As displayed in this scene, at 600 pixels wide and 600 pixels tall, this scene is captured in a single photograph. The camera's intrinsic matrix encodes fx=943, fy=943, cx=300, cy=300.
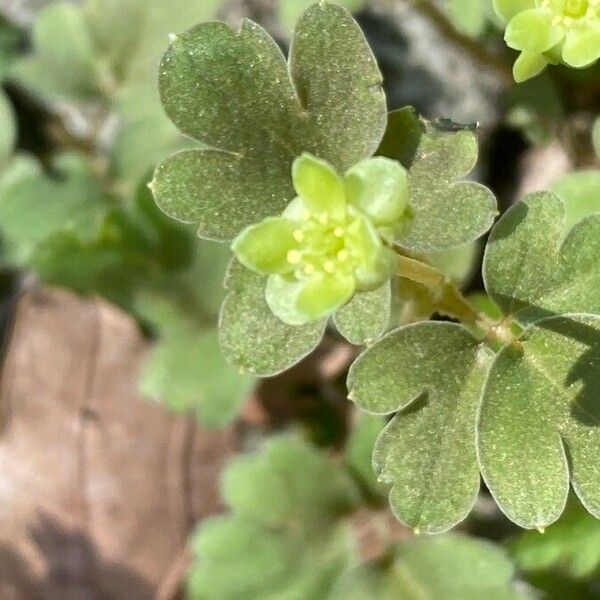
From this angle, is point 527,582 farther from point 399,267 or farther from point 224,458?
point 399,267

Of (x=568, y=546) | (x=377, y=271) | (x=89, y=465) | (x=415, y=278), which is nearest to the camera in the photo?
(x=377, y=271)

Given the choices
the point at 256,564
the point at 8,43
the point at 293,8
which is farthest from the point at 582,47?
the point at 8,43

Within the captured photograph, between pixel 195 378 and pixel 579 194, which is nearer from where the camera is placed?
pixel 579 194

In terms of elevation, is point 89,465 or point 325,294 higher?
point 325,294

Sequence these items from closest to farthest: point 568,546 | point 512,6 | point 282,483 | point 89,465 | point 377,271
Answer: point 377,271
point 512,6
point 568,546
point 282,483
point 89,465

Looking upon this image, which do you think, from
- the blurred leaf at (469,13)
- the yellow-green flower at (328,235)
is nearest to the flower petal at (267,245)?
the yellow-green flower at (328,235)

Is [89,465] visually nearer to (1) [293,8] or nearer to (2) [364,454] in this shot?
(2) [364,454]

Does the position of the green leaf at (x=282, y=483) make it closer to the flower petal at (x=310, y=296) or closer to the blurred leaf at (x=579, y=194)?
the blurred leaf at (x=579, y=194)

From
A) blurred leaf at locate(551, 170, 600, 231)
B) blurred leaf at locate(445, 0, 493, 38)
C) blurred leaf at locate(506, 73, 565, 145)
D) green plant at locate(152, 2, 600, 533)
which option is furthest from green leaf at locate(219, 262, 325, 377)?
blurred leaf at locate(506, 73, 565, 145)
